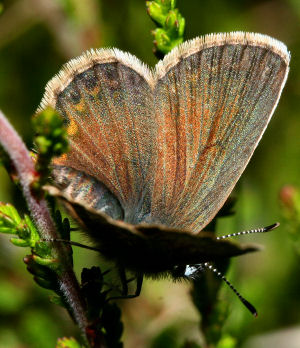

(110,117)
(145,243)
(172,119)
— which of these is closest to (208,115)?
(172,119)

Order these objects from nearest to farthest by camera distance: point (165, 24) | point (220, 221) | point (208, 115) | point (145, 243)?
point (145, 243), point (208, 115), point (165, 24), point (220, 221)

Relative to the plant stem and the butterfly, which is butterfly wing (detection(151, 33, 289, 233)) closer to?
the butterfly

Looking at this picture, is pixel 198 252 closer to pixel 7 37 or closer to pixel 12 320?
pixel 12 320

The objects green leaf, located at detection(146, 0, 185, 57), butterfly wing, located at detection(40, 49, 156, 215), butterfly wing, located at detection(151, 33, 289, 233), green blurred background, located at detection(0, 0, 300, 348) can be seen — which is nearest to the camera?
butterfly wing, located at detection(151, 33, 289, 233)

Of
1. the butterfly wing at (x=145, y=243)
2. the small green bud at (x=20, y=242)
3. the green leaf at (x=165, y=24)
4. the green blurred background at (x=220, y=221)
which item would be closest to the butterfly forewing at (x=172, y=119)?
the green leaf at (x=165, y=24)

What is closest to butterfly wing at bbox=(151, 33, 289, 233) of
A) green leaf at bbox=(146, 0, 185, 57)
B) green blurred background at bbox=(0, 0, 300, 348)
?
green leaf at bbox=(146, 0, 185, 57)

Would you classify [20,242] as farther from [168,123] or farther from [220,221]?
[220,221]

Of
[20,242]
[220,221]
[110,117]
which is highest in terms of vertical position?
[110,117]
